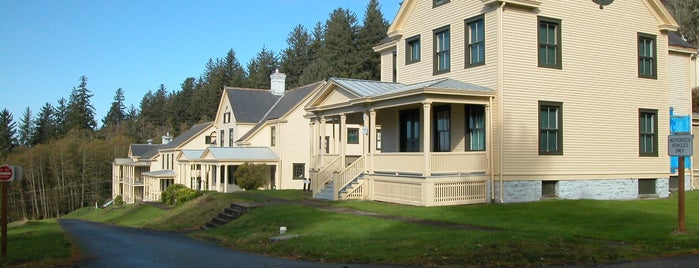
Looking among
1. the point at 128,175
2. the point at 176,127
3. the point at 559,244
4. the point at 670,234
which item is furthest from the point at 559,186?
the point at 176,127

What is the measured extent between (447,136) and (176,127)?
332 ft

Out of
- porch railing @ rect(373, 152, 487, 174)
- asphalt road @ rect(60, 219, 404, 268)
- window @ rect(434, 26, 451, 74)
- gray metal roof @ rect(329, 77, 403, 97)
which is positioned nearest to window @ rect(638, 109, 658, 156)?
porch railing @ rect(373, 152, 487, 174)

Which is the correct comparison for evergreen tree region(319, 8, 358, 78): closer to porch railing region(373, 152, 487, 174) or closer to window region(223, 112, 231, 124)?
window region(223, 112, 231, 124)

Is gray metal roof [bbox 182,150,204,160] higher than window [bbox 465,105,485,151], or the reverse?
window [bbox 465,105,485,151]

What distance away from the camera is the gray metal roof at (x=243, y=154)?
42219 millimetres

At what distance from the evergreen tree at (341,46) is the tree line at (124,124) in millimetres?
111

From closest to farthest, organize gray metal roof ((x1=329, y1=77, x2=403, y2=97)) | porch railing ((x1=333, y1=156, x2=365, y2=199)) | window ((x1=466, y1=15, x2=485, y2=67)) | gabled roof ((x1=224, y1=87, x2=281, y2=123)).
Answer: window ((x1=466, y1=15, x2=485, y2=67)) < gray metal roof ((x1=329, y1=77, x2=403, y2=97)) < porch railing ((x1=333, y1=156, x2=365, y2=199)) < gabled roof ((x1=224, y1=87, x2=281, y2=123))

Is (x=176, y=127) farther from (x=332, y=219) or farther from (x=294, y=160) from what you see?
(x=332, y=219)

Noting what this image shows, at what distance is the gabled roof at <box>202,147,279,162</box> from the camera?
42.2 metres

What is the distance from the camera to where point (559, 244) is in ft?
39.4

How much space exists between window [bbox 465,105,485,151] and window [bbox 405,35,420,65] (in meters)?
3.93

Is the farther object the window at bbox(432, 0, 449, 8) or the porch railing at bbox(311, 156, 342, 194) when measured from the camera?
the porch railing at bbox(311, 156, 342, 194)

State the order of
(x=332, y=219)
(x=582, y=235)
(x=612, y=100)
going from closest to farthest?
(x=582, y=235)
(x=332, y=219)
(x=612, y=100)

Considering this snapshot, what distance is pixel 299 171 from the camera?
1716 inches
